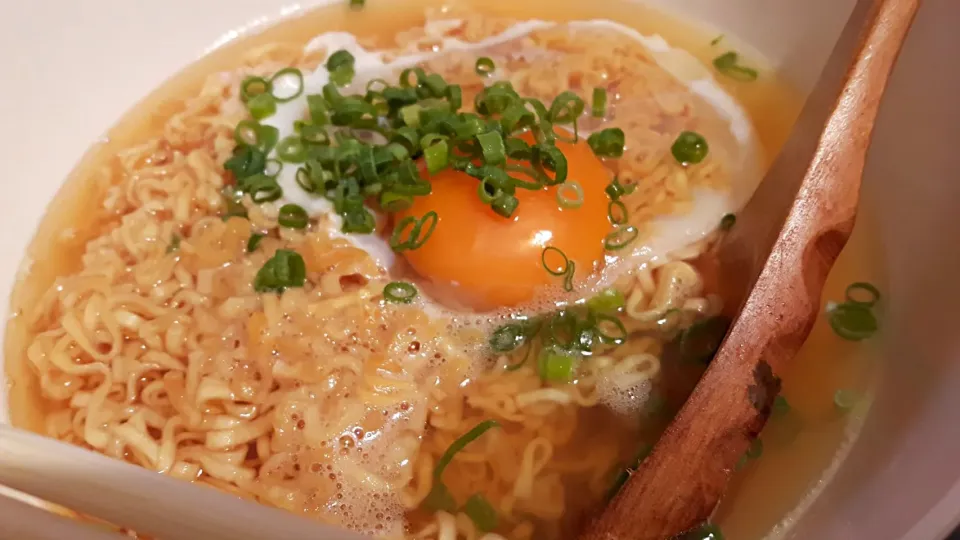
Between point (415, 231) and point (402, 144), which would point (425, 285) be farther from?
point (402, 144)

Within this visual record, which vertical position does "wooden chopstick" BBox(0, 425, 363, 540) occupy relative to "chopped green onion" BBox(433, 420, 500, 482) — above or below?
above

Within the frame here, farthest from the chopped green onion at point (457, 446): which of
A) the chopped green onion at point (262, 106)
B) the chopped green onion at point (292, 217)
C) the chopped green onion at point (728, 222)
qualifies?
the chopped green onion at point (262, 106)

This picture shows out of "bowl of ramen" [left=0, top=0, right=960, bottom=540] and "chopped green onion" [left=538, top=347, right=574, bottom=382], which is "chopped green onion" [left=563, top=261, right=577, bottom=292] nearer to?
"bowl of ramen" [left=0, top=0, right=960, bottom=540]

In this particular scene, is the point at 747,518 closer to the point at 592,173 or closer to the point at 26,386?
the point at 592,173

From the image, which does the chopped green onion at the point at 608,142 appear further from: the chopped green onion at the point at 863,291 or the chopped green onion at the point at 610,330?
the chopped green onion at the point at 863,291

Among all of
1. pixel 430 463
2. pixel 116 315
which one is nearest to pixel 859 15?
pixel 430 463

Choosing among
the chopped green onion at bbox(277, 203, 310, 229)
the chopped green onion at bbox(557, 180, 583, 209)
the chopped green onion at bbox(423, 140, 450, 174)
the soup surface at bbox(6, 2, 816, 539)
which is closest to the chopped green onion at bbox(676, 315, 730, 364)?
the soup surface at bbox(6, 2, 816, 539)

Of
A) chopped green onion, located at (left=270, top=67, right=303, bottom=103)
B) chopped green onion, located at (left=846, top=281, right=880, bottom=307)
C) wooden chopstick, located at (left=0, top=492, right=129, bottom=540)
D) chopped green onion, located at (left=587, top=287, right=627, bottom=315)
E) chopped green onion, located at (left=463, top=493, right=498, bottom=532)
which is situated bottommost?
chopped green onion, located at (left=463, top=493, right=498, bottom=532)
